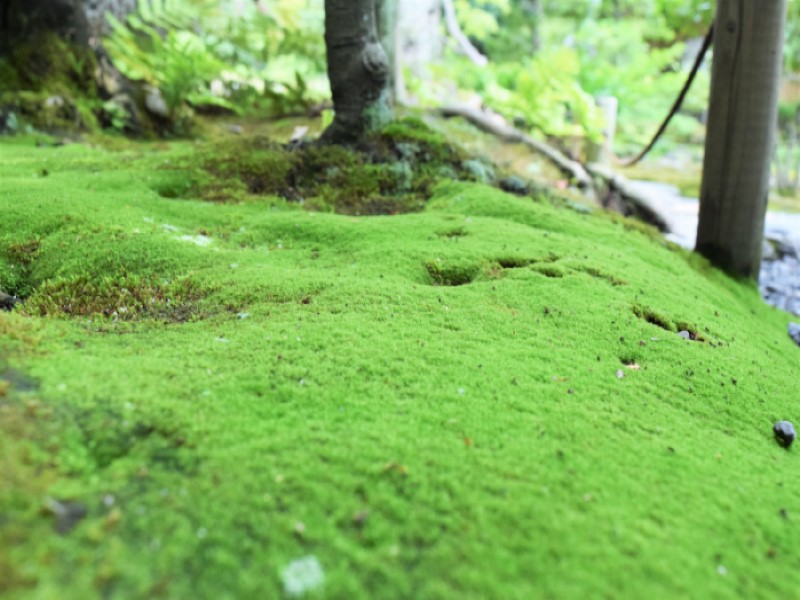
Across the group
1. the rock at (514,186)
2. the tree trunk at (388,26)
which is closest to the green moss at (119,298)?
the rock at (514,186)

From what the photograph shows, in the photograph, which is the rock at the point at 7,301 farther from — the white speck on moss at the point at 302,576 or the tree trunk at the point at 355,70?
the tree trunk at the point at 355,70

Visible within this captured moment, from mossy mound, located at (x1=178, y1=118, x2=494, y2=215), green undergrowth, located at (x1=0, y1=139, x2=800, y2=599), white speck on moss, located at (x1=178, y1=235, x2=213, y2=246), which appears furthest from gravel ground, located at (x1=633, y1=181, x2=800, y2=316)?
white speck on moss, located at (x1=178, y1=235, x2=213, y2=246)

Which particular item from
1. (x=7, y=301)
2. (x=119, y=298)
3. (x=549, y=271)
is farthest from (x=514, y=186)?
(x=7, y=301)

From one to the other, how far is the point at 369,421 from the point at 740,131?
14.7 ft

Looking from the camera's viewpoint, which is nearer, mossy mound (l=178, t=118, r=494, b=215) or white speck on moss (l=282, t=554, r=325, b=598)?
white speck on moss (l=282, t=554, r=325, b=598)

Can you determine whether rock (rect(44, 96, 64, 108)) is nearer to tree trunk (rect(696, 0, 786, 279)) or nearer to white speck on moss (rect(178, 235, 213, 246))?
white speck on moss (rect(178, 235, 213, 246))

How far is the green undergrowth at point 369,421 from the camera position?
1.49m

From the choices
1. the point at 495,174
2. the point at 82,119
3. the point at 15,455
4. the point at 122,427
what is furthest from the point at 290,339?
the point at 82,119

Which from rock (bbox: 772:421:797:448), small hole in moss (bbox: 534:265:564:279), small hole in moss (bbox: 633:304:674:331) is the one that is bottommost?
rock (bbox: 772:421:797:448)

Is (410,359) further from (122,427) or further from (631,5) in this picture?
(631,5)

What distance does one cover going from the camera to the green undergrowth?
4.88 feet

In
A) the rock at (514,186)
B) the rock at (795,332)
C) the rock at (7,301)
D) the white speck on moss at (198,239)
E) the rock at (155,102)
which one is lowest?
the rock at (795,332)

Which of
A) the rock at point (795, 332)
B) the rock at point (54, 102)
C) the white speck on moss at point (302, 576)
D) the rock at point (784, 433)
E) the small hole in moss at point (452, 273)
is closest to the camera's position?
the white speck on moss at point (302, 576)

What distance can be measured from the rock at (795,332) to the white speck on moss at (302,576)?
4253 millimetres
